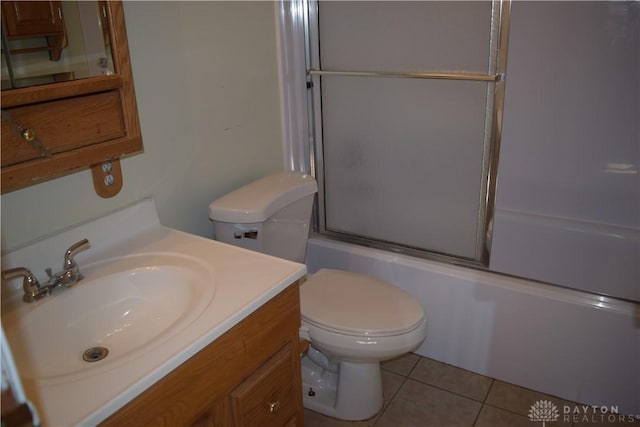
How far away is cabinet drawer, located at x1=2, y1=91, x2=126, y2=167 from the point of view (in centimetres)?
109

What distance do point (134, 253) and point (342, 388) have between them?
0.88 m

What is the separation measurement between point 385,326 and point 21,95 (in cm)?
114

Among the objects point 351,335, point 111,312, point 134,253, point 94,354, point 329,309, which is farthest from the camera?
point 329,309

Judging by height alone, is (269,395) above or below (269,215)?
below

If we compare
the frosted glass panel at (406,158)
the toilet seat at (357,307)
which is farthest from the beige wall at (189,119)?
the toilet seat at (357,307)

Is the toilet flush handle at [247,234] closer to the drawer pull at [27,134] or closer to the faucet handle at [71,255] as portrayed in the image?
the faucet handle at [71,255]

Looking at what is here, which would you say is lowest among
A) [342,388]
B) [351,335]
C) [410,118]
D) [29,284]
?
[342,388]

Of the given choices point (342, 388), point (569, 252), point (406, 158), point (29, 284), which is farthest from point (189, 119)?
point (569, 252)

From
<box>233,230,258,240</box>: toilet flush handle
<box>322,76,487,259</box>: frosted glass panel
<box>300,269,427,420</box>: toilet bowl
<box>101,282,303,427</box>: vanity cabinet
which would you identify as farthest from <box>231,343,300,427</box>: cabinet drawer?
<box>322,76,487,259</box>: frosted glass panel

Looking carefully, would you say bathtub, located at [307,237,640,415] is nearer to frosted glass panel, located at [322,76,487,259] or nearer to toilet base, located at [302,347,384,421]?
frosted glass panel, located at [322,76,487,259]

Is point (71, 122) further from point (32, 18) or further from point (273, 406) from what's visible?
point (273, 406)

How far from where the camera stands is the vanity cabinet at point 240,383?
1.04 meters

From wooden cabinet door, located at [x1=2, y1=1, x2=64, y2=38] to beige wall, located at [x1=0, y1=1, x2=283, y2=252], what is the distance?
0.28 metres

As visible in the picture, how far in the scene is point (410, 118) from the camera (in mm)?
2016
